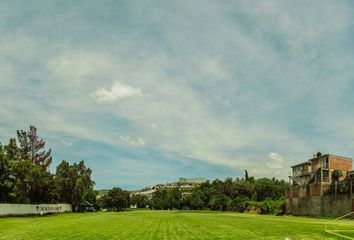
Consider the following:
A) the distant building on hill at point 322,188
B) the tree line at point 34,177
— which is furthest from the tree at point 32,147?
the distant building on hill at point 322,188

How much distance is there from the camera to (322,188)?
8850cm

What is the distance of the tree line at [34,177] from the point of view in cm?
7469

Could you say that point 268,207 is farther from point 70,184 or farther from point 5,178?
point 5,178

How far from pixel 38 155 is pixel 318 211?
71.6 m

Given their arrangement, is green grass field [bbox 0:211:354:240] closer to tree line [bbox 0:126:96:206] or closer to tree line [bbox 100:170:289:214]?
tree line [bbox 0:126:96:206]

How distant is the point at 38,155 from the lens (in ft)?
381

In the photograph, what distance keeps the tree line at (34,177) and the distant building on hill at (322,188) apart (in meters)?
54.8

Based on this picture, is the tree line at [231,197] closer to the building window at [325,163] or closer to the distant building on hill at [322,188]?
the distant building on hill at [322,188]

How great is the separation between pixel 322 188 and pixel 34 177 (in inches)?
2312

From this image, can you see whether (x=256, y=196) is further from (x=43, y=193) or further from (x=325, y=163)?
(x=43, y=193)

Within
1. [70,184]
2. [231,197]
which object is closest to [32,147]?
[70,184]

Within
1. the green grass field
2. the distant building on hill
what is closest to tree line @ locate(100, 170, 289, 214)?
the distant building on hill

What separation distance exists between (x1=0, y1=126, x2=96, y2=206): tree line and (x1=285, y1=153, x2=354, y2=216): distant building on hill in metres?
54.8

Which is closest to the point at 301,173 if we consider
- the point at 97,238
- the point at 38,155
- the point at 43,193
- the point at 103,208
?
the point at 43,193
